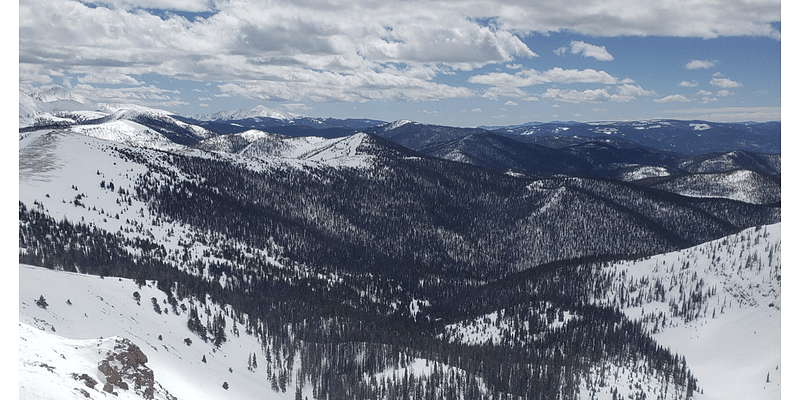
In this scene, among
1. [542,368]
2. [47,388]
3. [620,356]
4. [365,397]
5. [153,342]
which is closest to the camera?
[47,388]

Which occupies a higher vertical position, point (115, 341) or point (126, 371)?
point (115, 341)

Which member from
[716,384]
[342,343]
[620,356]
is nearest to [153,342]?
[342,343]

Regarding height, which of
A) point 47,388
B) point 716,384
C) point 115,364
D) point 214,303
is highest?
point 47,388

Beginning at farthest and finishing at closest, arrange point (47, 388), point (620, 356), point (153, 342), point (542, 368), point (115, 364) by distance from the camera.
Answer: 1. point (620, 356)
2. point (542, 368)
3. point (153, 342)
4. point (115, 364)
5. point (47, 388)

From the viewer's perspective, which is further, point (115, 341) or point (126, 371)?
point (115, 341)

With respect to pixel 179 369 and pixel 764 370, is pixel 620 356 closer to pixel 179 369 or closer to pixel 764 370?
pixel 764 370

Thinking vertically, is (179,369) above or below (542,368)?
above

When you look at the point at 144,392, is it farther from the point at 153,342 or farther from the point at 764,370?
the point at 764,370

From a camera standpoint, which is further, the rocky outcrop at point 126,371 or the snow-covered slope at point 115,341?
the rocky outcrop at point 126,371

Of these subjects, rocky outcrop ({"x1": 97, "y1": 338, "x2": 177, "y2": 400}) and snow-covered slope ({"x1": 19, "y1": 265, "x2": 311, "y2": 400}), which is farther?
rocky outcrop ({"x1": 97, "y1": 338, "x2": 177, "y2": 400})

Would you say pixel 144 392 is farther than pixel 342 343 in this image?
No
